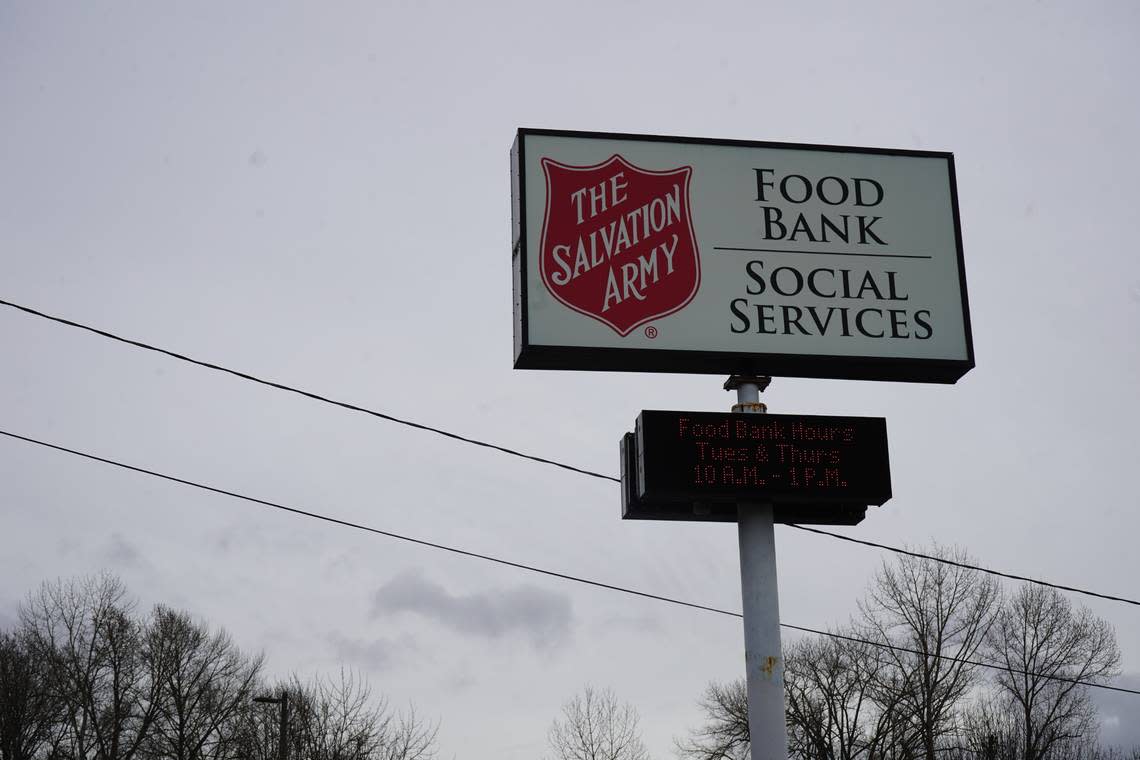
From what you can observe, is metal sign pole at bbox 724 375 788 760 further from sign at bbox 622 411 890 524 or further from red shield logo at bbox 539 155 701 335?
red shield logo at bbox 539 155 701 335

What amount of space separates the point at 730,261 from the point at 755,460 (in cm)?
267

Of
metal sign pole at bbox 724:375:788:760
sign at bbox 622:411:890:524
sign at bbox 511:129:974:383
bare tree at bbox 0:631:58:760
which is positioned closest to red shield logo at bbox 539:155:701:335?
sign at bbox 511:129:974:383

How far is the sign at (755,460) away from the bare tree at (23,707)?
42196 mm

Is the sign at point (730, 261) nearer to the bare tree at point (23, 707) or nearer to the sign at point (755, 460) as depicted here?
the sign at point (755, 460)

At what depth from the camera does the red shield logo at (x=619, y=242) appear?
48.8ft

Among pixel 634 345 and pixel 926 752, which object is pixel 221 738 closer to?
pixel 926 752

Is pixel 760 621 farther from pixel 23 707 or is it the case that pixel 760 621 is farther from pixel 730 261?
pixel 23 707

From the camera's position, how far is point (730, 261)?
1525cm

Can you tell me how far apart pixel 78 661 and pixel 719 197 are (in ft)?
146

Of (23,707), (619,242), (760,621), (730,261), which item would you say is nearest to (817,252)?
(730,261)

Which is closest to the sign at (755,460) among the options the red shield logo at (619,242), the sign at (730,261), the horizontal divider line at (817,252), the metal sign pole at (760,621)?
the metal sign pole at (760,621)

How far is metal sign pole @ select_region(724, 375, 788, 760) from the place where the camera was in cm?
1385

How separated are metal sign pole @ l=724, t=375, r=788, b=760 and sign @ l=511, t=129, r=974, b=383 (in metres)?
0.86

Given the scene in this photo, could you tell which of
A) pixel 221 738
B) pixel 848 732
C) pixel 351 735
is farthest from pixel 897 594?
pixel 221 738
